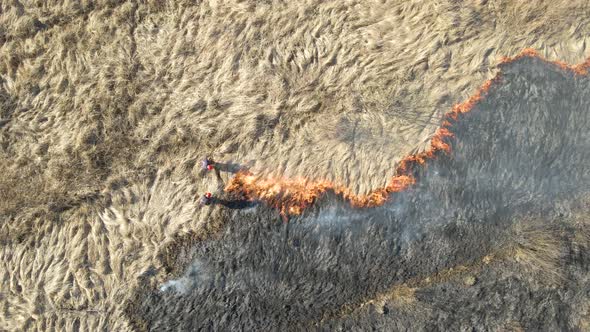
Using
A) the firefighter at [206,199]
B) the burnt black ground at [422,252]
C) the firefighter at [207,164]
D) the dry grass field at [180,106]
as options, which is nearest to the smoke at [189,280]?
the burnt black ground at [422,252]

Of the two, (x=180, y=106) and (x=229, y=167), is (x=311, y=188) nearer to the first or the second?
(x=229, y=167)

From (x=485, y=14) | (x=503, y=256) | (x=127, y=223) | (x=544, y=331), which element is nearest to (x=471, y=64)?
(x=485, y=14)

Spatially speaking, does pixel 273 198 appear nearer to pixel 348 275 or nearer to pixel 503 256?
pixel 348 275

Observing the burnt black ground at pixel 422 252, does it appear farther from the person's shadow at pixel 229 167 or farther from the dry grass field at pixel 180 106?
the person's shadow at pixel 229 167

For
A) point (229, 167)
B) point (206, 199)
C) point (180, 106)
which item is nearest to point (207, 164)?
point (229, 167)

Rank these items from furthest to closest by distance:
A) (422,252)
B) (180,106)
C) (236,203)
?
(180,106) < (236,203) < (422,252)
